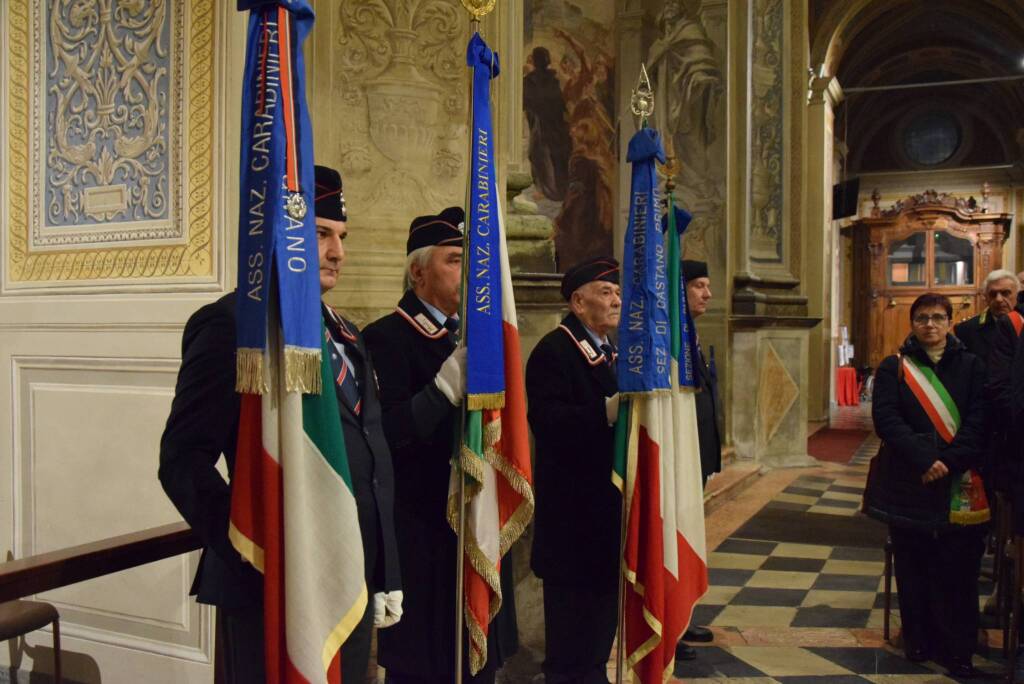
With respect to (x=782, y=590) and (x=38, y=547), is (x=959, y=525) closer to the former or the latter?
(x=782, y=590)

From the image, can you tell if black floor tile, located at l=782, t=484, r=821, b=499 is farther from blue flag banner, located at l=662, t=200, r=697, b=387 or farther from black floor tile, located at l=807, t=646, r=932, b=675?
blue flag banner, located at l=662, t=200, r=697, b=387

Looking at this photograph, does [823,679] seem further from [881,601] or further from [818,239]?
[818,239]

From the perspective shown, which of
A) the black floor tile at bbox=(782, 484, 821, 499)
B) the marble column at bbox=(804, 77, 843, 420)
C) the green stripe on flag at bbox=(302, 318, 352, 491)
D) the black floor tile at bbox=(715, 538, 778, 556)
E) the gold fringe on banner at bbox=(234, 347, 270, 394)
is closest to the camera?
the gold fringe on banner at bbox=(234, 347, 270, 394)

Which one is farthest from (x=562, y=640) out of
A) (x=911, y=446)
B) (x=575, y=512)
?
(x=911, y=446)

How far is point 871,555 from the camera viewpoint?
6480 mm

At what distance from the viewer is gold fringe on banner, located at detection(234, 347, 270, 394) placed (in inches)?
71.6

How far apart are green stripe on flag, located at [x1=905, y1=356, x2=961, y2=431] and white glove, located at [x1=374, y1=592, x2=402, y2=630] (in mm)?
3038

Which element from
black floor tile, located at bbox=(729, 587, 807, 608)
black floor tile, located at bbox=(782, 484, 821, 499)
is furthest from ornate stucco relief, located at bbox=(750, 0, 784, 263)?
black floor tile, located at bbox=(729, 587, 807, 608)

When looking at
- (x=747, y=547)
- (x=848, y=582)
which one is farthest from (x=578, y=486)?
(x=747, y=547)

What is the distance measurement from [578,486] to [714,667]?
→ 147 centimetres

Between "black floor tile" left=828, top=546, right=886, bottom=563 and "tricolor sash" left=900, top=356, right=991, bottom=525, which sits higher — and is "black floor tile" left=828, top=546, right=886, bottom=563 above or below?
below

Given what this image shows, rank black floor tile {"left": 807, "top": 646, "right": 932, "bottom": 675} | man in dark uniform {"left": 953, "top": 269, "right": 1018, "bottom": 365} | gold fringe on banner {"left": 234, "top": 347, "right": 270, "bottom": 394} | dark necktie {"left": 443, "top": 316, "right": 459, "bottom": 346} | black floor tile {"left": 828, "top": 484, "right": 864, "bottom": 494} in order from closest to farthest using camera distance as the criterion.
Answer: gold fringe on banner {"left": 234, "top": 347, "right": 270, "bottom": 394}, dark necktie {"left": 443, "top": 316, "right": 459, "bottom": 346}, black floor tile {"left": 807, "top": 646, "right": 932, "bottom": 675}, man in dark uniform {"left": 953, "top": 269, "right": 1018, "bottom": 365}, black floor tile {"left": 828, "top": 484, "right": 864, "bottom": 494}

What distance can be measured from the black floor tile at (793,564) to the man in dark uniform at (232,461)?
4.48 meters

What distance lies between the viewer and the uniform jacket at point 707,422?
14.7 ft
